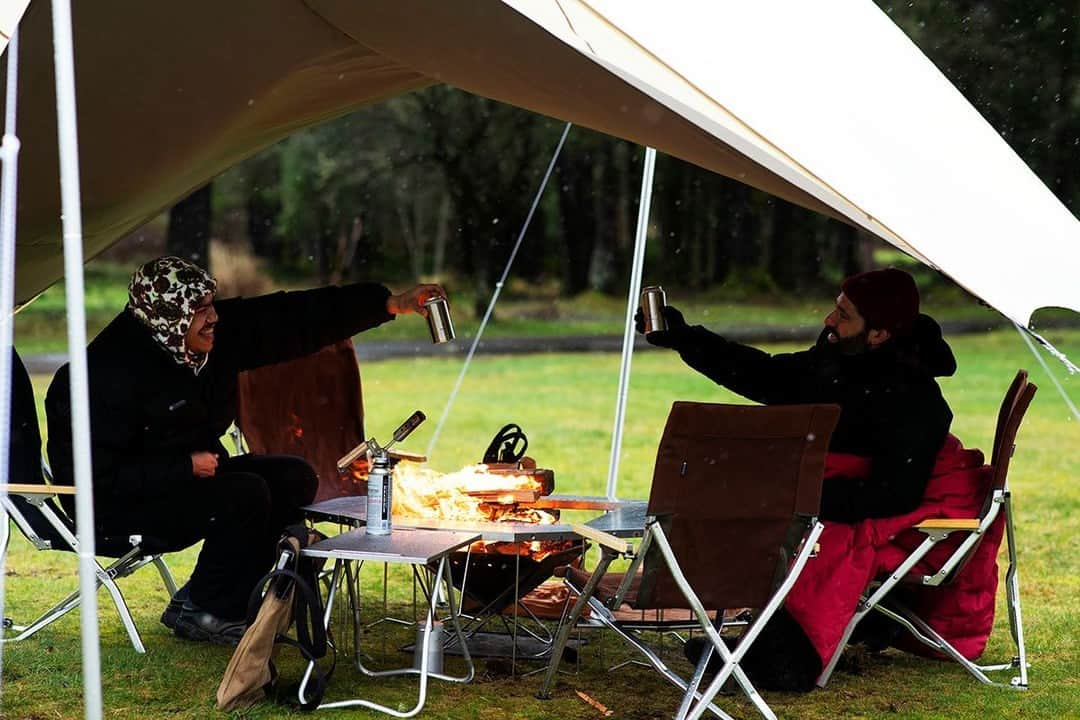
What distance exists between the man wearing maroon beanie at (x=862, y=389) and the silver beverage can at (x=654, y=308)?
0.09 ft

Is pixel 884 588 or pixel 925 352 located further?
pixel 925 352

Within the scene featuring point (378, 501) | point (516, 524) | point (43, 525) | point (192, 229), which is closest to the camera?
point (378, 501)

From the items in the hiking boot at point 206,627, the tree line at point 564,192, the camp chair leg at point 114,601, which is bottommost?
the hiking boot at point 206,627

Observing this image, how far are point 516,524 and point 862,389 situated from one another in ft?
3.66

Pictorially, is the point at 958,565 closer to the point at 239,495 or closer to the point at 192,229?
the point at 239,495

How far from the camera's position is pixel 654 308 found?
4.84m

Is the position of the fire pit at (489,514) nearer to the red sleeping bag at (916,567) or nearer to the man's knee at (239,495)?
the man's knee at (239,495)

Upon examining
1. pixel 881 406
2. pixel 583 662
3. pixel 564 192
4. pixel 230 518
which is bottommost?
pixel 583 662

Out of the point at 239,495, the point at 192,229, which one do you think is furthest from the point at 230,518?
the point at 192,229

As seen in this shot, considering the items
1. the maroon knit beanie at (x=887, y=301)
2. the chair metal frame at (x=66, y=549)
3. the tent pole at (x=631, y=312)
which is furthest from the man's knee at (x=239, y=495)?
the maroon knit beanie at (x=887, y=301)

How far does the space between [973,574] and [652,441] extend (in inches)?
253

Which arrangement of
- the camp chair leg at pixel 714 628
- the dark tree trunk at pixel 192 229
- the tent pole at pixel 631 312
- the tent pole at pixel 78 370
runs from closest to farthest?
the tent pole at pixel 78 370 → the camp chair leg at pixel 714 628 → the tent pole at pixel 631 312 → the dark tree trunk at pixel 192 229

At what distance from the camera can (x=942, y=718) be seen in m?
4.11

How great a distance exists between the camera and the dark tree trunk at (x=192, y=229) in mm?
15117
